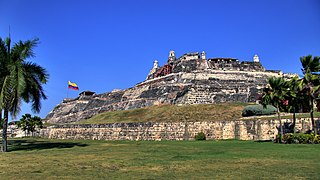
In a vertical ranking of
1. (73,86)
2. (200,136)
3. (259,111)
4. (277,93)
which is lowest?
(200,136)

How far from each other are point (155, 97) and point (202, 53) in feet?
54.6

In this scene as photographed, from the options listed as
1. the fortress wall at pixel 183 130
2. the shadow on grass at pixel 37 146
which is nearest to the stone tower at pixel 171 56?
the fortress wall at pixel 183 130

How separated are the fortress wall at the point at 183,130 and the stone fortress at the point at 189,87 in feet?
33.9

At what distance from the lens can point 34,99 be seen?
2136cm

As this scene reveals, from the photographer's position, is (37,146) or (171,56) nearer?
(37,146)

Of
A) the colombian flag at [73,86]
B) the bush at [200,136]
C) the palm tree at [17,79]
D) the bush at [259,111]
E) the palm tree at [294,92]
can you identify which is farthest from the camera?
the colombian flag at [73,86]

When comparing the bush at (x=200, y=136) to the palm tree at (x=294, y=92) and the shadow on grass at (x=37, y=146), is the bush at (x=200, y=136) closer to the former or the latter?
the palm tree at (x=294, y=92)

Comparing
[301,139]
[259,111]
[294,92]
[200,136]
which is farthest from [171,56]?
[301,139]

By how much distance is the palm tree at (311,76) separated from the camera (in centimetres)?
2098

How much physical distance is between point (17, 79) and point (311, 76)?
722 inches

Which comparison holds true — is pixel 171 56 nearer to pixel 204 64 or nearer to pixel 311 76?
pixel 204 64

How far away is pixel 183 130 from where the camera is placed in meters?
29.2

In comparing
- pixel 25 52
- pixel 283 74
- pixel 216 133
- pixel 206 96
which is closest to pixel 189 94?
pixel 206 96

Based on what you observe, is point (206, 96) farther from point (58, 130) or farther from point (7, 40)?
point (7, 40)
